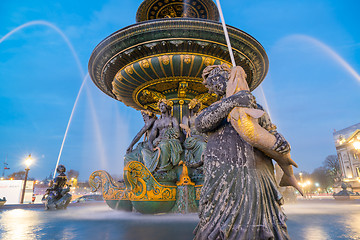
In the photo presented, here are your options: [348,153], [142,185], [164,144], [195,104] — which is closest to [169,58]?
[195,104]

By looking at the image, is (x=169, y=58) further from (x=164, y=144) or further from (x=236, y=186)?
(x=236, y=186)

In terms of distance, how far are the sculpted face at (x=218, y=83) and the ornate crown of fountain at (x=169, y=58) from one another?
3373mm

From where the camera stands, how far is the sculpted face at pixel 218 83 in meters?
2.03

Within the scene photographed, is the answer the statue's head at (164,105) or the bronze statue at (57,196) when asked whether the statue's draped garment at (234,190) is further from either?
the bronze statue at (57,196)

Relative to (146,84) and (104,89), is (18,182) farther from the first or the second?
(146,84)

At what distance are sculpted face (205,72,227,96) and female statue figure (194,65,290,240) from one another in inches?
12.5

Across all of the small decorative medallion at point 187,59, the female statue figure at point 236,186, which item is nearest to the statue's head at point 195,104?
the small decorative medallion at point 187,59

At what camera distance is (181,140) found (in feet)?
20.7

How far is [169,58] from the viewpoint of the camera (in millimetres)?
5555

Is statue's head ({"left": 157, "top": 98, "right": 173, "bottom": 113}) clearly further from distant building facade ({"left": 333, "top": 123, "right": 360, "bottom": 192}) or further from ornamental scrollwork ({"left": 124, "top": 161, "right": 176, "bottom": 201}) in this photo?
distant building facade ({"left": 333, "top": 123, "right": 360, "bottom": 192})

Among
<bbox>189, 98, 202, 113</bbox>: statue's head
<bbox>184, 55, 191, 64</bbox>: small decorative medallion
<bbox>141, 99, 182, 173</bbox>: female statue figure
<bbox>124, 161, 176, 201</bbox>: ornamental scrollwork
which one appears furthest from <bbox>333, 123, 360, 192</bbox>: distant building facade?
<bbox>124, 161, 176, 201</bbox>: ornamental scrollwork

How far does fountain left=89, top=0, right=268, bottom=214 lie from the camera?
504 centimetres

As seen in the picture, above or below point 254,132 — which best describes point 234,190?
below

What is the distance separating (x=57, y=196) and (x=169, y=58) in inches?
215
